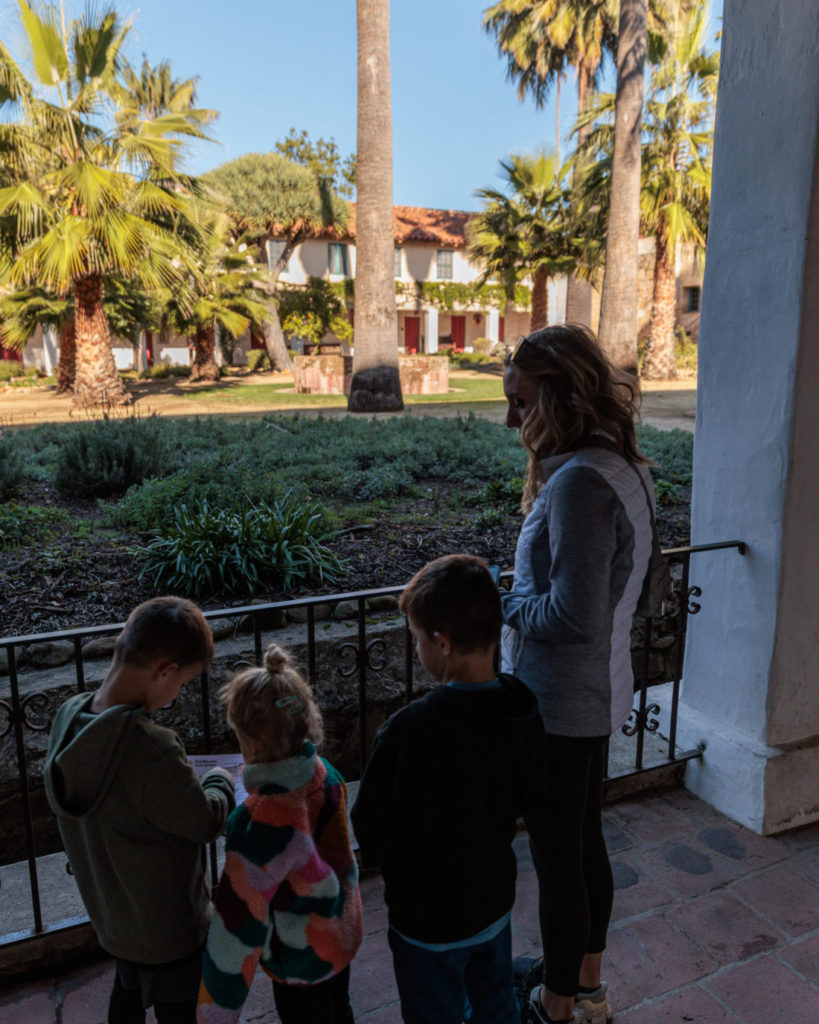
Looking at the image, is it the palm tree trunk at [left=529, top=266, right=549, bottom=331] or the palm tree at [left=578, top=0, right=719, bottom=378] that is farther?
the palm tree trunk at [left=529, top=266, right=549, bottom=331]

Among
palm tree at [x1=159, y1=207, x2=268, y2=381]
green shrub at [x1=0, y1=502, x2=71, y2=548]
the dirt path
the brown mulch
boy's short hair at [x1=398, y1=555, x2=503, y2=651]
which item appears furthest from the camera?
palm tree at [x1=159, y1=207, x2=268, y2=381]

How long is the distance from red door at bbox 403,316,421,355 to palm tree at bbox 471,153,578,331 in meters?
16.2

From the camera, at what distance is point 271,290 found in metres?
29.7

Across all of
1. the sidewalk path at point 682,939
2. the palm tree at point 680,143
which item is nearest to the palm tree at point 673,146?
the palm tree at point 680,143

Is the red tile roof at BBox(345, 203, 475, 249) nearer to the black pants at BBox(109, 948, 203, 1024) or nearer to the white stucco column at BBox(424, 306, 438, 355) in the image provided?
the white stucco column at BBox(424, 306, 438, 355)

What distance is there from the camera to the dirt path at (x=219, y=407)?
13770mm

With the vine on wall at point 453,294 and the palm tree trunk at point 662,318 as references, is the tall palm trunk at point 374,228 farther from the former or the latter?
the vine on wall at point 453,294

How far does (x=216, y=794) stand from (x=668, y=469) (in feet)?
21.8

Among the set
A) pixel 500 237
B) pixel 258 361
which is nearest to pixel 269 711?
pixel 500 237

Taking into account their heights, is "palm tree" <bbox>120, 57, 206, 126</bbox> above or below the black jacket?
above

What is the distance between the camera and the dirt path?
13.8 m

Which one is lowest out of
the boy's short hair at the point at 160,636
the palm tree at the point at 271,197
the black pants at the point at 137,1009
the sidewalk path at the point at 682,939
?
the sidewalk path at the point at 682,939

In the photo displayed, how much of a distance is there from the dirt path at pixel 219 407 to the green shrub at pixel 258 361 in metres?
7.99

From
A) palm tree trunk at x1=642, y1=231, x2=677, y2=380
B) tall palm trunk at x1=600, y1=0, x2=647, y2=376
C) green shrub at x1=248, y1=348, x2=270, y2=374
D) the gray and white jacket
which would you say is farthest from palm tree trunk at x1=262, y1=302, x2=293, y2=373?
the gray and white jacket
